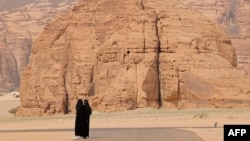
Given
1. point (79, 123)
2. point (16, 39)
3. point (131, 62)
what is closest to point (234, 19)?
point (16, 39)

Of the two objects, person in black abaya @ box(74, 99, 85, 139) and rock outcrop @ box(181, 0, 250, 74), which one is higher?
rock outcrop @ box(181, 0, 250, 74)

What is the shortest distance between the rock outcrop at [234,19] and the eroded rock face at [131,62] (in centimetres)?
5296

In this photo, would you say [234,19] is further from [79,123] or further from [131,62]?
[79,123]

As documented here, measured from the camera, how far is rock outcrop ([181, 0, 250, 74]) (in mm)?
106125

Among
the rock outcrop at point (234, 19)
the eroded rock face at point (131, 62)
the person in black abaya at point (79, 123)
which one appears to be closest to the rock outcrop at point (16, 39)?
the rock outcrop at point (234, 19)

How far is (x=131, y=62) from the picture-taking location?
46.9 metres

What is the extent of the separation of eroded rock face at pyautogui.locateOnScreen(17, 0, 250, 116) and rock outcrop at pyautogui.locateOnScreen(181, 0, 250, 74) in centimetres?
5296

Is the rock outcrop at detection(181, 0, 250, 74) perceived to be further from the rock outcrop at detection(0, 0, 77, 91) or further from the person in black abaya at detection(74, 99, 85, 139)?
the person in black abaya at detection(74, 99, 85, 139)

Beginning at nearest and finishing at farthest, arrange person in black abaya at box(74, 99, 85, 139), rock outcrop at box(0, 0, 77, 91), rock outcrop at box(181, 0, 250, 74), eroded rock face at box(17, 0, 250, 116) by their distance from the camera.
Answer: person in black abaya at box(74, 99, 85, 139), eroded rock face at box(17, 0, 250, 116), rock outcrop at box(181, 0, 250, 74), rock outcrop at box(0, 0, 77, 91)

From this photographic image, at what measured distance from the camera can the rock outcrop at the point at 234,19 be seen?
4178 inches

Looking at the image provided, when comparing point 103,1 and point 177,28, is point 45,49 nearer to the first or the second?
point 103,1

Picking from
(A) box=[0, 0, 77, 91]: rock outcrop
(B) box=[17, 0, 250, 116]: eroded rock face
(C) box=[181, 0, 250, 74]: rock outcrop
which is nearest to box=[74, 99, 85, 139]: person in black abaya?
(B) box=[17, 0, 250, 116]: eroded rock face

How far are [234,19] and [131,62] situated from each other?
119 m

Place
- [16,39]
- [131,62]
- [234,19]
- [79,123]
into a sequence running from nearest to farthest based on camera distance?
[79,123] → [131,62] → [234,19] → [16,39]
